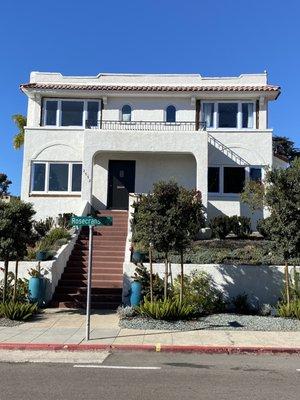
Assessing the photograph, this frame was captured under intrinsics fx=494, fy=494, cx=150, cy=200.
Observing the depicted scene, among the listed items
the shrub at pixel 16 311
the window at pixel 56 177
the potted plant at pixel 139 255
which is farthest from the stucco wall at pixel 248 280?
the window at pixel 56 177

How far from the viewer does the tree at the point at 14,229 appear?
1285 cm

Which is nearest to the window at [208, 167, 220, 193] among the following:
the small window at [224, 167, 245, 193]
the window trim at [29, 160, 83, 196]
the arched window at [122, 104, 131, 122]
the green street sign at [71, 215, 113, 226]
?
the small window at [224, 167, 245, 193]

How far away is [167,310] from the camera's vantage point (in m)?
12.5

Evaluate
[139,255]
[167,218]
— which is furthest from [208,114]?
[167,218]

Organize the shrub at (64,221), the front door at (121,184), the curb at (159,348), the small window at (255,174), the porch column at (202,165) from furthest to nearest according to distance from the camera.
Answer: the front door at (121,184) → the small window at (255,174) → the porch column at (202,165) → the shrub at (64,221) → the curb at (159,348)

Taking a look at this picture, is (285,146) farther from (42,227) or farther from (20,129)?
(42,227)

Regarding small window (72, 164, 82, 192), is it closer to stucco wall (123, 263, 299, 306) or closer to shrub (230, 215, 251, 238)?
shrub (230, 215, 251, 238)

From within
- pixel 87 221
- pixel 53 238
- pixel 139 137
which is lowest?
pixel 53 238

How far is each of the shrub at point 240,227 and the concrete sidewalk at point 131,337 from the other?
350 inches

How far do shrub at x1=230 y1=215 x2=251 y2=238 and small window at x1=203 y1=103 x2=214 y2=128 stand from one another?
18.9 feet

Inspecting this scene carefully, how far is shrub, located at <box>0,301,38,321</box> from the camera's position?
→ 12.7 m

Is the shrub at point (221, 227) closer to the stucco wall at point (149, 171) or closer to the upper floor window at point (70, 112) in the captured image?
the stucco wall at point (149, 171)

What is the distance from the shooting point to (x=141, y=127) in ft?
79.9

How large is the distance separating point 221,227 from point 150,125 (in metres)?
7.03
